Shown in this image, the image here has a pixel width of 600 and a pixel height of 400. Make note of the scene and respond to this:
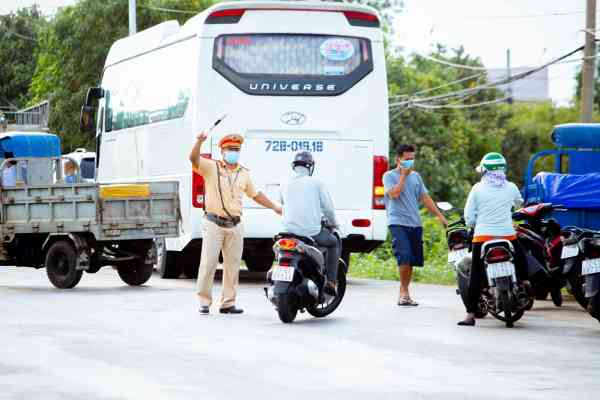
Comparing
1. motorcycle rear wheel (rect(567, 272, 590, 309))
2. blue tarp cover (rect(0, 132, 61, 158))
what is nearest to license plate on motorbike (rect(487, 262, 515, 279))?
motorcycle rear wheel (rect(567, 272, 590, 309))

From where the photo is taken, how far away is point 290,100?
19.7 metres

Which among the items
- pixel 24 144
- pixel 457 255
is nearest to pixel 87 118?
pixel 24 144

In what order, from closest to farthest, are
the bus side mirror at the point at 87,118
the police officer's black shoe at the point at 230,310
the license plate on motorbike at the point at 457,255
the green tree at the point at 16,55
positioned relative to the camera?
the license plate on motorbike at the point at 457,255, the police officer's black shoe at the point at 230,310, the bus side mirror at the point at 87,118, the green tree at the point at 16,55

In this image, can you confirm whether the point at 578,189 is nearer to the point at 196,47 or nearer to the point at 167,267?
the point at 196,47

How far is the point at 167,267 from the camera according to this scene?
71.2 ft

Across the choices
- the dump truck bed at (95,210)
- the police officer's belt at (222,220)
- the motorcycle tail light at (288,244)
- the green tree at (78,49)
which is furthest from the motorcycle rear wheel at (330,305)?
the green tree at (78,49)

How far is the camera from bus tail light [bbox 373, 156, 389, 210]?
19.9 meters

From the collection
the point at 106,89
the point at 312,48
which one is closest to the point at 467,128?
the point at 106,89

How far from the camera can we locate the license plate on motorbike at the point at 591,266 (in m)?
13.2

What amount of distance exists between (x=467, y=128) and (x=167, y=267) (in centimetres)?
3482

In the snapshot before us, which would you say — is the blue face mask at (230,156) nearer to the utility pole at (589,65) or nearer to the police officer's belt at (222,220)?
the police officer's belt at (222,220)

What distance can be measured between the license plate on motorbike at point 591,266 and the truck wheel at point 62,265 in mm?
7568

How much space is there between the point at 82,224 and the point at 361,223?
4.00m

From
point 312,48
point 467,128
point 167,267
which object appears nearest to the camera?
point 312,48
